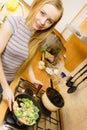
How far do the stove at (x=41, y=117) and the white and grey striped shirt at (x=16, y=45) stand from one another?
0.58 feet

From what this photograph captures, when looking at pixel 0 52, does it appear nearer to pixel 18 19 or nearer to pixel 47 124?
pixel 18 19

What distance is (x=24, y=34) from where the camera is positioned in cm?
121

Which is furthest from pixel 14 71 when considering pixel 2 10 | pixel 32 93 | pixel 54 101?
pixel 2 10

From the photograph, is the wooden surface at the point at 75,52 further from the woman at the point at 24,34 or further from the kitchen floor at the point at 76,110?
the woman at the point at 24,34

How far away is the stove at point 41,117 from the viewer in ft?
3.59

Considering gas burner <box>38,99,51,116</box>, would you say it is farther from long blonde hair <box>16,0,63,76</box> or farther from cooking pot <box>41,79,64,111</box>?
long blonde hair <box>16,0,63,76</box>

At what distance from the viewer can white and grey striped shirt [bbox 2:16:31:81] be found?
1.16m

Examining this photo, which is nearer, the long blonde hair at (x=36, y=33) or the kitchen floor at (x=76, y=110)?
the long blonde hair at (x=36, y=33)

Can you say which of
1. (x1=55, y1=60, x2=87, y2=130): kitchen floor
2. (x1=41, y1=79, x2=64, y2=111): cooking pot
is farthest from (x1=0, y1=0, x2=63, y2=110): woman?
(x1=55, y1=60, x2=87, y2=130): kitchen floor

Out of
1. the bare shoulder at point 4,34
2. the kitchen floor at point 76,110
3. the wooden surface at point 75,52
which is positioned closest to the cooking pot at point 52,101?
the kitchen floor at point 76,110

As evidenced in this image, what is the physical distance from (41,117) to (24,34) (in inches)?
20.0

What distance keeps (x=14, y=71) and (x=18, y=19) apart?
33 cm

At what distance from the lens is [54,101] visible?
129cm

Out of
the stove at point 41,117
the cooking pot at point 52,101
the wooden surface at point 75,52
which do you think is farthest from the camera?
the wooden surface at point 75,52
